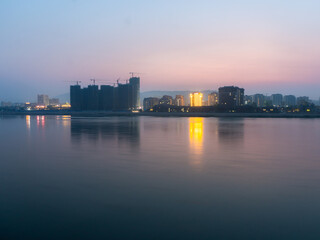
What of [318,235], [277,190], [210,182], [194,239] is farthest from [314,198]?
[194,239]

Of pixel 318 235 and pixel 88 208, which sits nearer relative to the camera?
pixel 318 235

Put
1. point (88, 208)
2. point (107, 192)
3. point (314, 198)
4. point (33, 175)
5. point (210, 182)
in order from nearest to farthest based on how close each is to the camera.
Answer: point (88, 208) → point (314, 198) → point (107, 192) → point (210, 182) → point (33, 175)

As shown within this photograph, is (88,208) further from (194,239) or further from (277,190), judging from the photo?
(277,190)

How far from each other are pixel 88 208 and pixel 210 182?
615 centimetres

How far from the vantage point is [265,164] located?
18.1 metres

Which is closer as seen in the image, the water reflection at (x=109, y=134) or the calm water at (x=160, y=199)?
the calm water at (x=160, y=199)

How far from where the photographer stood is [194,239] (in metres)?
7.79

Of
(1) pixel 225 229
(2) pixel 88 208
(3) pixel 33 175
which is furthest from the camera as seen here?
(3) pixel 33 175

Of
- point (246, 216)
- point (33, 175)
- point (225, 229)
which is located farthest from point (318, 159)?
point (33, 175)

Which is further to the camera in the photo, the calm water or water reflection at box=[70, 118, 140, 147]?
water reflection at box=[70, 118, 140, 147]

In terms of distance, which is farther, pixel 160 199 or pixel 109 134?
pixel 109 134

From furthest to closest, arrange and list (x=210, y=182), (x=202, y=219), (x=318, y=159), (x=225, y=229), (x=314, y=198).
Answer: (x=318, y=159)
(x=210, y=182)
(x=314, y=198)
(x=202, y=219)
(x=225, y=229)

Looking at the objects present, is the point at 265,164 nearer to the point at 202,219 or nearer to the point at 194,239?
the point at 202,219

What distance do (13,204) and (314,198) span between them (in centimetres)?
1126
